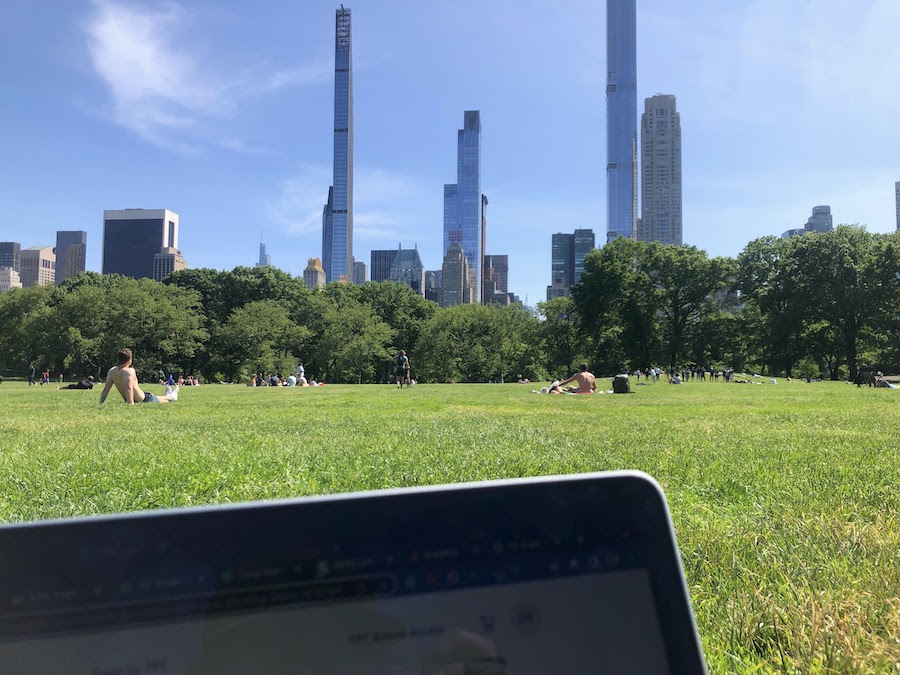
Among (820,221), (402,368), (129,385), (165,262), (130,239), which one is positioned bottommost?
(129,385)

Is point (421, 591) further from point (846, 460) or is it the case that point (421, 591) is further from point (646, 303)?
point (646, 303)

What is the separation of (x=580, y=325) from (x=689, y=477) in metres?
50.7

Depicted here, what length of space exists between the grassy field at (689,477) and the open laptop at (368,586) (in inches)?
44.9

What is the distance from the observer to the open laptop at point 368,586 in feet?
2.49

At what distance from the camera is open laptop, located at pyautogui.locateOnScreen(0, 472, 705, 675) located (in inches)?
29.9

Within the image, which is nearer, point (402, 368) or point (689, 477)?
point (689, 477)

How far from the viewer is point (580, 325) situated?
53.6 metres

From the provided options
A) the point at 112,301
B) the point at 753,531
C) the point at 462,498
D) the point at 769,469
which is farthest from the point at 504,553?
the point at 112,301

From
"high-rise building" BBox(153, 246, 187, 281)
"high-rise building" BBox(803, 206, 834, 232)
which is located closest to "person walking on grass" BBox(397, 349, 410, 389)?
"high-rise building" BBox(153, 246, 187, 281)

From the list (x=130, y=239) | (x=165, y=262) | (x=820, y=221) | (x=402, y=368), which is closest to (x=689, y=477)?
(x=402, y=368)

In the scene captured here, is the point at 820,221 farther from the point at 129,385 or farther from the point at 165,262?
the point at 129,385

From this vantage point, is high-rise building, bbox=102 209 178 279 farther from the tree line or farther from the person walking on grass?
the person walking on grass

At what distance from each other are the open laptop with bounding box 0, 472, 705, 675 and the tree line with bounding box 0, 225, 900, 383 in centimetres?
5133

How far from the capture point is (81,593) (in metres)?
0.76
